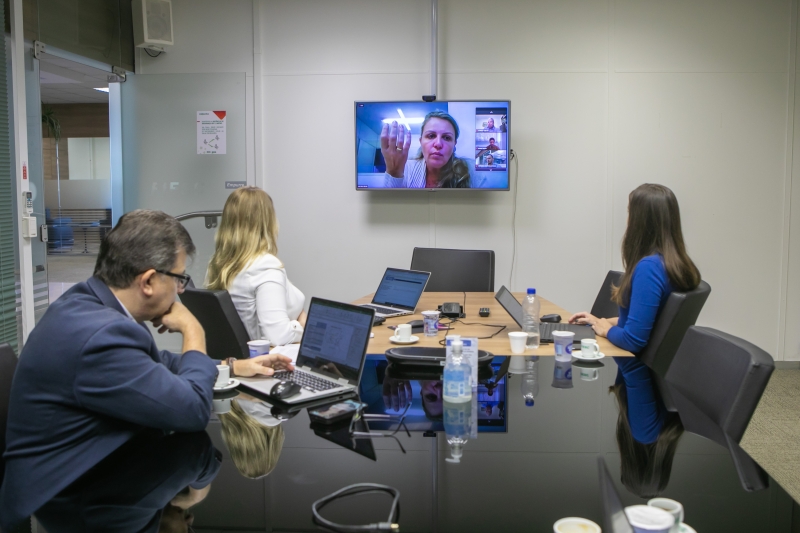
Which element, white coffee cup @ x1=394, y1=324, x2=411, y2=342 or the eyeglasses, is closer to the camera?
the eyeglasses

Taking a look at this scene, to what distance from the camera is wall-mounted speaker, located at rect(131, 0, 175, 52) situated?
4.85 meters

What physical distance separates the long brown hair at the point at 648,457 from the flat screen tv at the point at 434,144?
10.8 ft

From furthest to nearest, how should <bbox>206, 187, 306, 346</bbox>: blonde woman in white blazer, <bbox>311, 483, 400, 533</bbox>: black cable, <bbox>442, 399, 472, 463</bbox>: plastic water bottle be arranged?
<bbox>206, 187, 306, 346</bbox>: blonde woman in white blazer < <bbox>442, 399, 472, 463</bbox>: plastic water bottle < <bbox>311, 483, 400, 533</bbox>: black cable

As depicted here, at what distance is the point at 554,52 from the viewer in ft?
16.1

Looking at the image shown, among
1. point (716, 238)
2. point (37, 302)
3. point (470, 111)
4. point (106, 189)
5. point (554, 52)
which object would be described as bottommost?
point (37, 302)

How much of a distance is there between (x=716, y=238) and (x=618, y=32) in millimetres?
1695

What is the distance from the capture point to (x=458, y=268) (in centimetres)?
454

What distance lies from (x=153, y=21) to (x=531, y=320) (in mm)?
3771

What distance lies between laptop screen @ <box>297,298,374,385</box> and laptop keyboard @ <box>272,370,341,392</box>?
0.03 meters

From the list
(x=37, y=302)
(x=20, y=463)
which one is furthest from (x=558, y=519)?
(x=37, y=302)

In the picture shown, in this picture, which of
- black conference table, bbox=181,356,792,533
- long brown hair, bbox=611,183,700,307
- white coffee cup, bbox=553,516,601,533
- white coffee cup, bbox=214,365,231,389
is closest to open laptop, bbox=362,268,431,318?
long brown hair, bbox=611,183,700,307

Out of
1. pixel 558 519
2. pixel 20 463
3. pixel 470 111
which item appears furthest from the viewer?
pixel 470 111

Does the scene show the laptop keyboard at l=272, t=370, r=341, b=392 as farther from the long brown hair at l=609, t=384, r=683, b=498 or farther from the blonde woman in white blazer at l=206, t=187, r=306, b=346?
the long brown hair at l=609, t=384, r=683, b=498

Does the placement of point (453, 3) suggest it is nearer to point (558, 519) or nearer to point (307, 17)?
point (307, 17)
